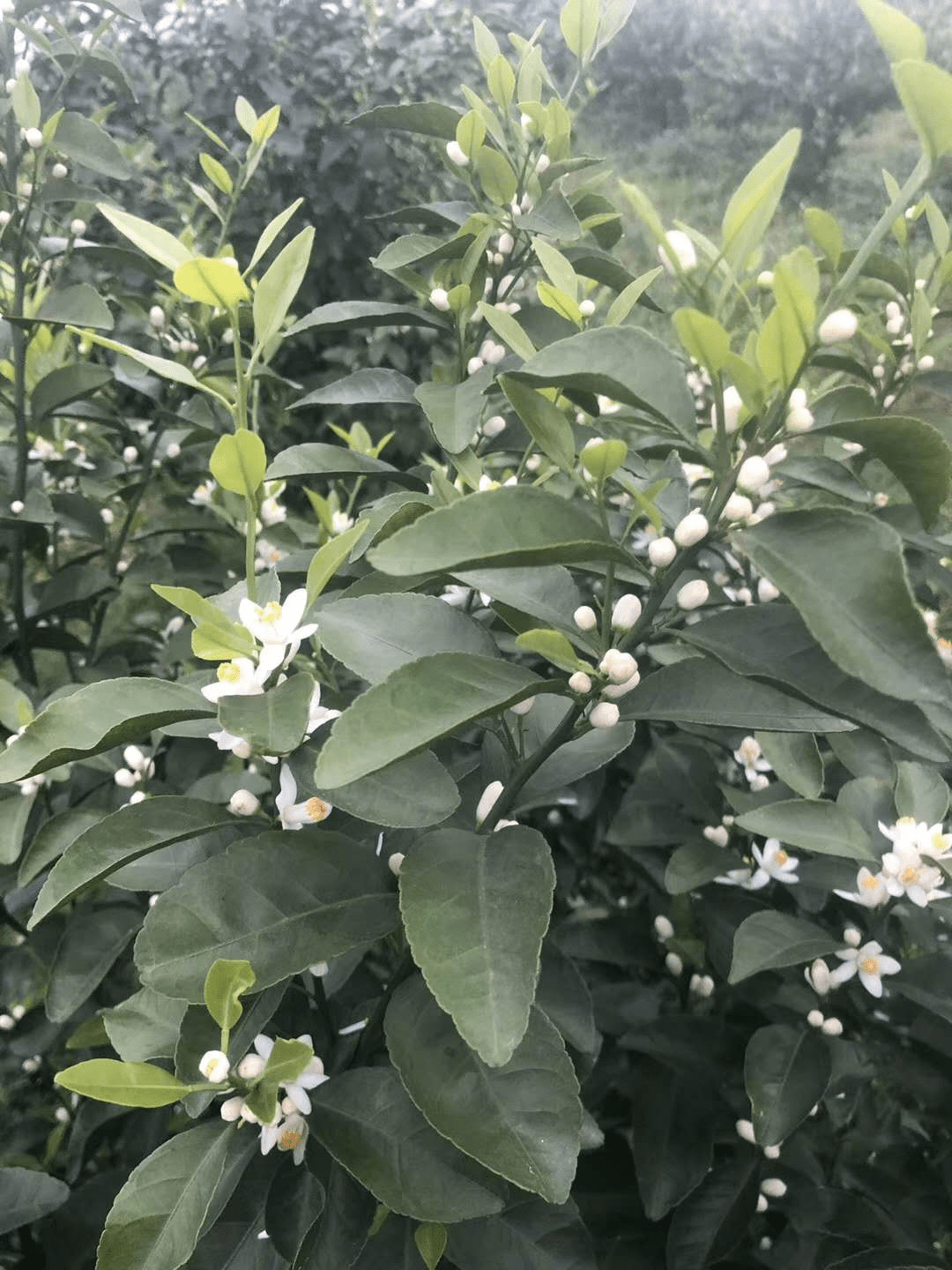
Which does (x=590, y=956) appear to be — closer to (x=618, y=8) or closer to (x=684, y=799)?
(x=684, y=799)

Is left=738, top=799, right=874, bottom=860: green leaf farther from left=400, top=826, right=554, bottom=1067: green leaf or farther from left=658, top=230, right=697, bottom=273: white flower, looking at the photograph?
left=658, top=230, right=697, bottom=273: white flower

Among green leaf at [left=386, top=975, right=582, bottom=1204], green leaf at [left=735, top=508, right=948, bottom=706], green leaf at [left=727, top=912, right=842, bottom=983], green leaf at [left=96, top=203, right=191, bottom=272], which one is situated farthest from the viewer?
green leaf at [left=727, top=912, right=842, bottom=983]

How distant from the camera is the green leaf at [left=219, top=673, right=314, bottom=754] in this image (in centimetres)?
57

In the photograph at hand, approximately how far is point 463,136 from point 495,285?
0.51ft

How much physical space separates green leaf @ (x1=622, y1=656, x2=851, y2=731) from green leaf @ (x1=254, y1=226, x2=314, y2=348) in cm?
37

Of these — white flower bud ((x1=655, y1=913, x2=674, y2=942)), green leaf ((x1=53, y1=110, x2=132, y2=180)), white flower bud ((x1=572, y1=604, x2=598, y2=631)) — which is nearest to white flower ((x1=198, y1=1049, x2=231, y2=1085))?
white flower bud ((x1=572, y1=604, x2=598, y2=631))

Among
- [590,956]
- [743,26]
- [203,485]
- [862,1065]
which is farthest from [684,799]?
[743,26]

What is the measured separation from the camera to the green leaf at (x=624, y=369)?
532 mm

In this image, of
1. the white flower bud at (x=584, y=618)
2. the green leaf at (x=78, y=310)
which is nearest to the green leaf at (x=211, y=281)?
the white flower bud at (x=584, y=618)

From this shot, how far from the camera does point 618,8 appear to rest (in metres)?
1.03

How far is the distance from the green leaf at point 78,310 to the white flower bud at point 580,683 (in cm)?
84

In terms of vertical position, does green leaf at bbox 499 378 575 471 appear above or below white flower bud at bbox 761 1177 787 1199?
above

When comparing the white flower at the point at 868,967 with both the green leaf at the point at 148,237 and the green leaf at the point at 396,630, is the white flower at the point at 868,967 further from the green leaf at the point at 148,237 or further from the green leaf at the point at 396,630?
the green leaf at the point at 148,237

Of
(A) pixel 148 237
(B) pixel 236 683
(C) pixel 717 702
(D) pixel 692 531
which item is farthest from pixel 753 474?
(A) pixel 148 237
